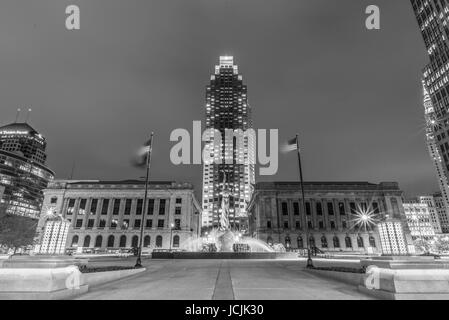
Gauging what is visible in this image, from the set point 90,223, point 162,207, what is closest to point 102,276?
point 162,207

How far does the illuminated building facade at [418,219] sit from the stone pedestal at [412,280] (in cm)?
17902

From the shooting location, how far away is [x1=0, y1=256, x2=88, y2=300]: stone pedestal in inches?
261

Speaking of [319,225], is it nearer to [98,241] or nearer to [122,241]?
[122,241]

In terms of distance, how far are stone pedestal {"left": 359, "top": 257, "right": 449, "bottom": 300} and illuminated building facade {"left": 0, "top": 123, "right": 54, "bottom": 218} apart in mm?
147313

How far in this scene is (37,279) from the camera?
22.2 ft

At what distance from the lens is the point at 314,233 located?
81312mm

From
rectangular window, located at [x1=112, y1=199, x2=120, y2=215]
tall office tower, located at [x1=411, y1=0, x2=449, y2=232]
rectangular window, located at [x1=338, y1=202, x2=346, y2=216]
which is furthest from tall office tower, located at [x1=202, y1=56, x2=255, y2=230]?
tall office tower, located at [x1=411, y1=0, x2=449, y2=232]

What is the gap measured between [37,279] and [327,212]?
3466 inches

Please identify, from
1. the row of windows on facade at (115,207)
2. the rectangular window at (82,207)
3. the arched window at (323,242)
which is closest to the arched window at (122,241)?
the row of windows on facade at (115,207)

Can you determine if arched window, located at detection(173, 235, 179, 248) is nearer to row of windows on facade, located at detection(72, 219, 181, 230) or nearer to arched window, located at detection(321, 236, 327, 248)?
row of windows on facade, located at detection(72, 219, 181, 230)

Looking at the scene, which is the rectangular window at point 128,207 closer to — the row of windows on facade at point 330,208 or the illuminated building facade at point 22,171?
the row of windows on facade at point 330,208

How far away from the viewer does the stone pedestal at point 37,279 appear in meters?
6.62
